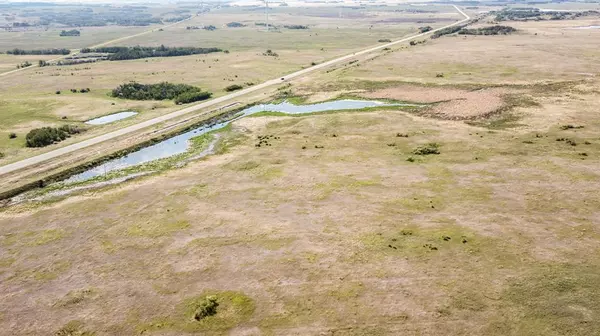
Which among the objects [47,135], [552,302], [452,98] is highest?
[452,98]

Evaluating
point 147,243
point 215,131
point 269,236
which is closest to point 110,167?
point 215,131

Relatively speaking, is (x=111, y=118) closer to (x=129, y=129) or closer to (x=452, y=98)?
(x=129, y=129)

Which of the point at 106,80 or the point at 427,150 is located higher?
the point at 106,80

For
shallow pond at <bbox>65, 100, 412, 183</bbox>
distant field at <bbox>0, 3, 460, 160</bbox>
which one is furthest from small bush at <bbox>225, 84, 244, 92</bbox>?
shallow pond at <bbox>65, 100, 412, 183</bbox>

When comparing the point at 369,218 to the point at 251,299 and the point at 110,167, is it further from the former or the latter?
the point at 110,167

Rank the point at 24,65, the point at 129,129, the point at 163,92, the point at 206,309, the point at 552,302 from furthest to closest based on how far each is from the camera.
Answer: the point at 24,65 < the point at 163,92 < the point at 129,129 < the point at 206,309 < the point at 552,302

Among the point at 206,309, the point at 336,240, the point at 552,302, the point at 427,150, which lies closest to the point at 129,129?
the point at 427,150
